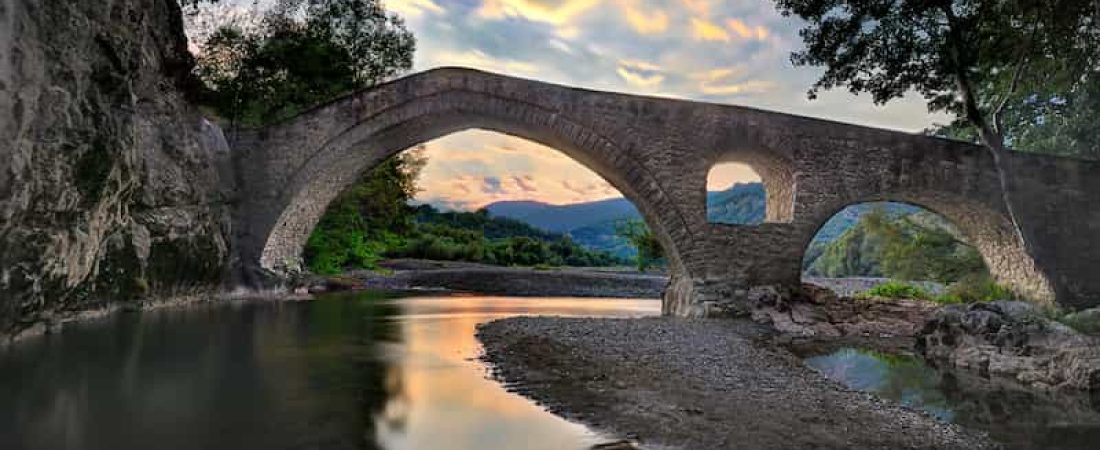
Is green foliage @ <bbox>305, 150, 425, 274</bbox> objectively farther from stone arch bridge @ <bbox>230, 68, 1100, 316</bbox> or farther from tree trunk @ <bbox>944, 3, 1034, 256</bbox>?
tree trunk @ <bbox>944, 3, 1034, 256</bbox>

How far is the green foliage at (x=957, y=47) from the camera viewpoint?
13922mm

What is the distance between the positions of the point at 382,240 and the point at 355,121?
14.1 meters

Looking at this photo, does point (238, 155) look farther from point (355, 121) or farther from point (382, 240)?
point (382, 240)

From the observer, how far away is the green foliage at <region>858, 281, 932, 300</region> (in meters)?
19.1

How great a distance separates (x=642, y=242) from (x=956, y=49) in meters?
18.6

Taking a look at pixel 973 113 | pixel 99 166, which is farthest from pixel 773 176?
pixel 99 166

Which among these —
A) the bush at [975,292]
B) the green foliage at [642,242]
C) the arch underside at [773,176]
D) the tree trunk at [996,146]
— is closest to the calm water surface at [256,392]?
the arch underside at [773,176]

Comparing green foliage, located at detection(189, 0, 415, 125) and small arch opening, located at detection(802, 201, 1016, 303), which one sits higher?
green foliage, located at detection(189, 0, 415, 125)

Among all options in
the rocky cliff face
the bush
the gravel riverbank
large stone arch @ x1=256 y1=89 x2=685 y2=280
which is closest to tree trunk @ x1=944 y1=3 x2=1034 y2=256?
the bush

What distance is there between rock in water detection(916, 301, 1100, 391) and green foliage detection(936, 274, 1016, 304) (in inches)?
238

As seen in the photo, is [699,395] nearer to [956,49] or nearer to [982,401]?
[982,401]

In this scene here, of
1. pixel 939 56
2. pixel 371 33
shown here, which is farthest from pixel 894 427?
pixel 371 33

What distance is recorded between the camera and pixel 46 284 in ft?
26.5

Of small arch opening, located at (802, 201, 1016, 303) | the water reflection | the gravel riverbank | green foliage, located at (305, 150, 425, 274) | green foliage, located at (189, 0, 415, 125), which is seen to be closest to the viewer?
the gravel riverbank
